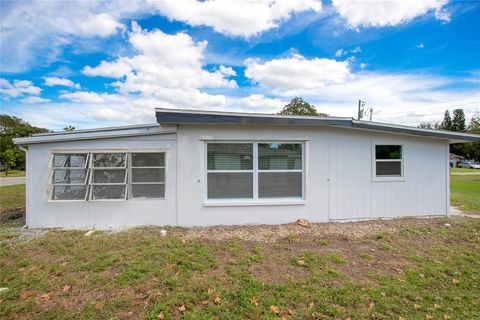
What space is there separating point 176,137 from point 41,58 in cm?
755

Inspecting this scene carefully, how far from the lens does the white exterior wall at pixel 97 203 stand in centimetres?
582

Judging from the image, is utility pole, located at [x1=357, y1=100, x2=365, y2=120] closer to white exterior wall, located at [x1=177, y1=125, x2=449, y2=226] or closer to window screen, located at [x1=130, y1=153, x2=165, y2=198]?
white exterior wall, located at [x1=177, y1=125, x2=449, y2=226]

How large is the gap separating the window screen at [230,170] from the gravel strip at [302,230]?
85 cm

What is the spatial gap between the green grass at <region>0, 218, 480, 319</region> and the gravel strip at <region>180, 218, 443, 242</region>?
0.34 meters

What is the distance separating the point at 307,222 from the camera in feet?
20.3

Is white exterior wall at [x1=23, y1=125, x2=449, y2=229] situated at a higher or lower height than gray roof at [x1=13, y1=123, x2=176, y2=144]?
lower

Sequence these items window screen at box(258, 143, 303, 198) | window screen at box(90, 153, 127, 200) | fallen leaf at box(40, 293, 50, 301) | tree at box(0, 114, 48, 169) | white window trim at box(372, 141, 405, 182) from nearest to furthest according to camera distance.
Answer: fallen leaf at box(40, 293, 50, 301)
window screen at box(90, 153, 127, 200)
window screen at box(258, 143, 303, 198)
white window trim at box(372, 141, 405, 182)
tree at box(0, 114, 48, 169)

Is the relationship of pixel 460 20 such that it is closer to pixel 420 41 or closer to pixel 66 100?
pixel 420 41

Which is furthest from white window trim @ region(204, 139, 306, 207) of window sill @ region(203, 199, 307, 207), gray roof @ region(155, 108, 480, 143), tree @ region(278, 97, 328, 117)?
tree @ region(278, 97, 328, 117)

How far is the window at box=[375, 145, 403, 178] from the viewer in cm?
671

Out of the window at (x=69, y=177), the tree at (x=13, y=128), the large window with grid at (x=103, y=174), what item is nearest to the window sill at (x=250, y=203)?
the large window with grid at (x=103, y=174)

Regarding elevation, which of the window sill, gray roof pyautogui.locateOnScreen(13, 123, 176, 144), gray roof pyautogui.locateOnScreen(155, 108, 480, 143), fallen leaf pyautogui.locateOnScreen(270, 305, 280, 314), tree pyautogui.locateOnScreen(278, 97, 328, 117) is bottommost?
fallen leaf pyautogui.locateOnScreen(270, 305, 280, 314)

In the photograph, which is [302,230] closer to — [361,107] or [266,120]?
[266,120]

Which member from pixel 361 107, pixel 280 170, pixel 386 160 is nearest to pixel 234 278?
pixel 280 170
